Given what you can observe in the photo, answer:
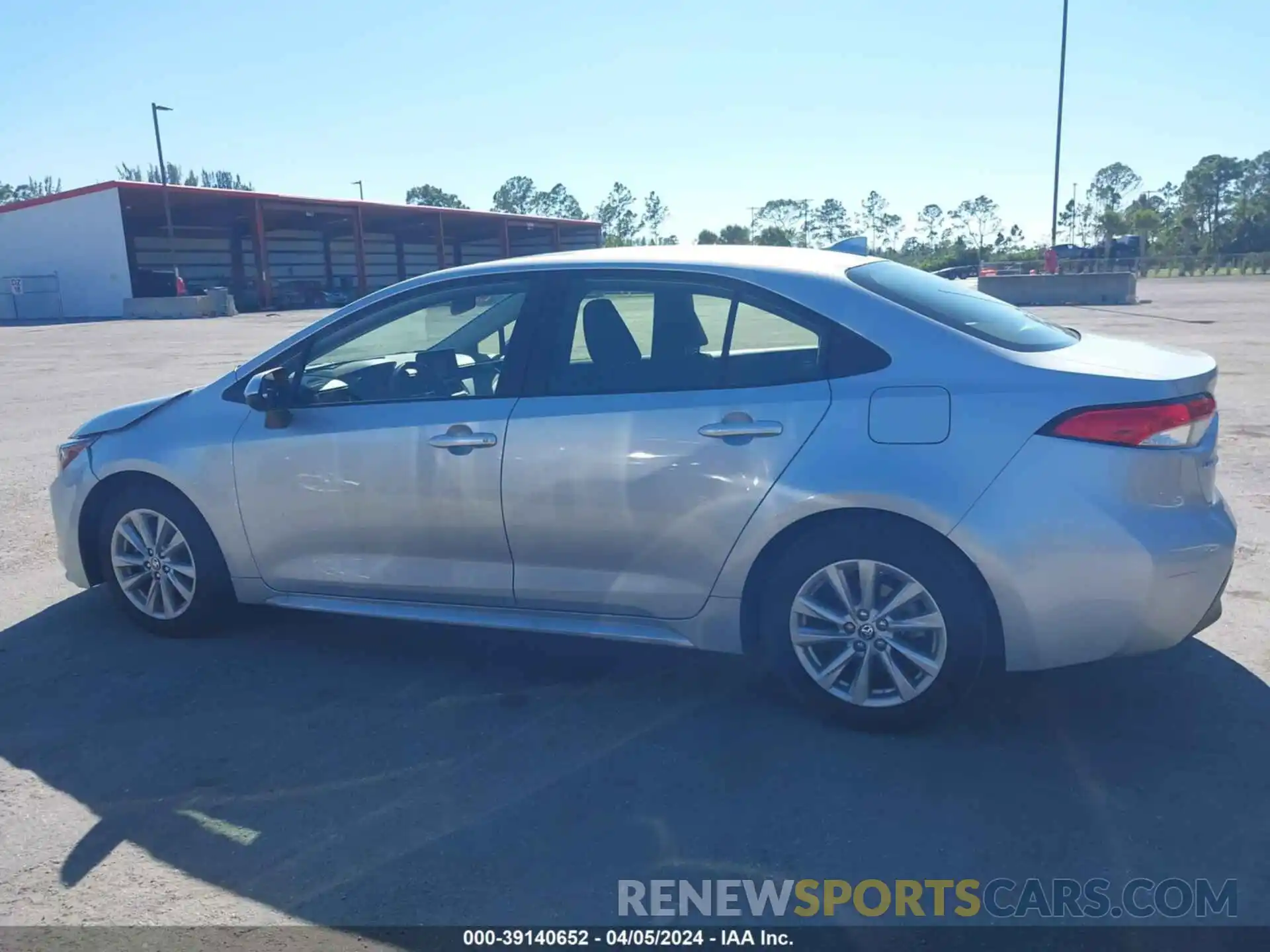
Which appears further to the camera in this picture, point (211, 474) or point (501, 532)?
point (211, 474)

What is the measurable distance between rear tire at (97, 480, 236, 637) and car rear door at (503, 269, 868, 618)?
5.01 feet

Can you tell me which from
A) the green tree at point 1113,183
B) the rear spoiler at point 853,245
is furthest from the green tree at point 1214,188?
the rear spoiler at point 853,245

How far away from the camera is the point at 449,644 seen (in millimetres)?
4816

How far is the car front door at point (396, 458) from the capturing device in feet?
13.8

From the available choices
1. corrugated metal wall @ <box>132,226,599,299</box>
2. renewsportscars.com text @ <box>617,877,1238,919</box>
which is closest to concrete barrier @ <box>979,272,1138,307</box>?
corrugated metal wall @ <box>132,226,599,299</box>

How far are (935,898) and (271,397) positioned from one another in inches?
126

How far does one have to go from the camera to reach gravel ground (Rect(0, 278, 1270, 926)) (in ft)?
9.79

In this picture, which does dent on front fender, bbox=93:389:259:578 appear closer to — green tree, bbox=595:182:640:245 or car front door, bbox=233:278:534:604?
car front door, bbox=233:278:534:604

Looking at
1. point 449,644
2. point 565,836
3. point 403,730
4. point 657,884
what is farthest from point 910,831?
point 449,644

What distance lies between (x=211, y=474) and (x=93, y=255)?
46.7 metres

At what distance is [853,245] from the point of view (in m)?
4.98

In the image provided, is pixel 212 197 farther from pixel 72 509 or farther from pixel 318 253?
pixel 72 509

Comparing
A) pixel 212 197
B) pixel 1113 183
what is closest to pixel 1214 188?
pixel 1113 183

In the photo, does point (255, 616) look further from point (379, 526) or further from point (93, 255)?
point (93, 255)
